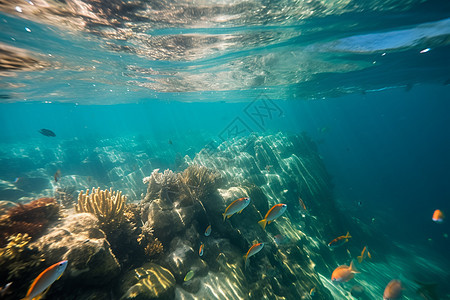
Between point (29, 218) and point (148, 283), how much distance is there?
332 centimetres

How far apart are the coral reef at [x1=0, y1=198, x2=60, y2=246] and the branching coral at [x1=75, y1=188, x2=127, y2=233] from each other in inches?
27.2

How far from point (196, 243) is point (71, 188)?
14.2m

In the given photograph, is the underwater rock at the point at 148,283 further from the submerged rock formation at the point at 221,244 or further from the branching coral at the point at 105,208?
the branching coral at the point at 105,208

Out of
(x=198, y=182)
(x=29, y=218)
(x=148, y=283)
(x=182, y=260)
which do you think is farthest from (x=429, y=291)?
(x=29, y=218)

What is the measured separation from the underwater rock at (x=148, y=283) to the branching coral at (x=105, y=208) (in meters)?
1.40

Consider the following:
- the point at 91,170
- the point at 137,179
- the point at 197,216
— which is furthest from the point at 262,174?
the point at 91,170

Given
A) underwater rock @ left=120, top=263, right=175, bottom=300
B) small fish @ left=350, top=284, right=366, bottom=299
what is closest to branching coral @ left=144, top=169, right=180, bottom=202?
underwater rock @ left=120, top=263, right=175, bottom=300

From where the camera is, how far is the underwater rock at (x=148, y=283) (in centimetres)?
400

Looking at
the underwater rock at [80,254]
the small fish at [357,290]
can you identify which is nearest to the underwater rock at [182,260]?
the underwater rock at [80,254]

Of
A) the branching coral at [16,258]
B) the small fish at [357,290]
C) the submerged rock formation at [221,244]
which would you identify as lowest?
the small fish at [357,290]

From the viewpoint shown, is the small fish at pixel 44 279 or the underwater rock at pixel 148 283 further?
the underwater rock at pixel 148 283

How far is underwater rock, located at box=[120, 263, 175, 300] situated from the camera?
13.1 feet

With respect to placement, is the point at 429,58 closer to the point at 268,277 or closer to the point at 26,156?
the point at 268,277

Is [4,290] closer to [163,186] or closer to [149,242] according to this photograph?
[149,242]
